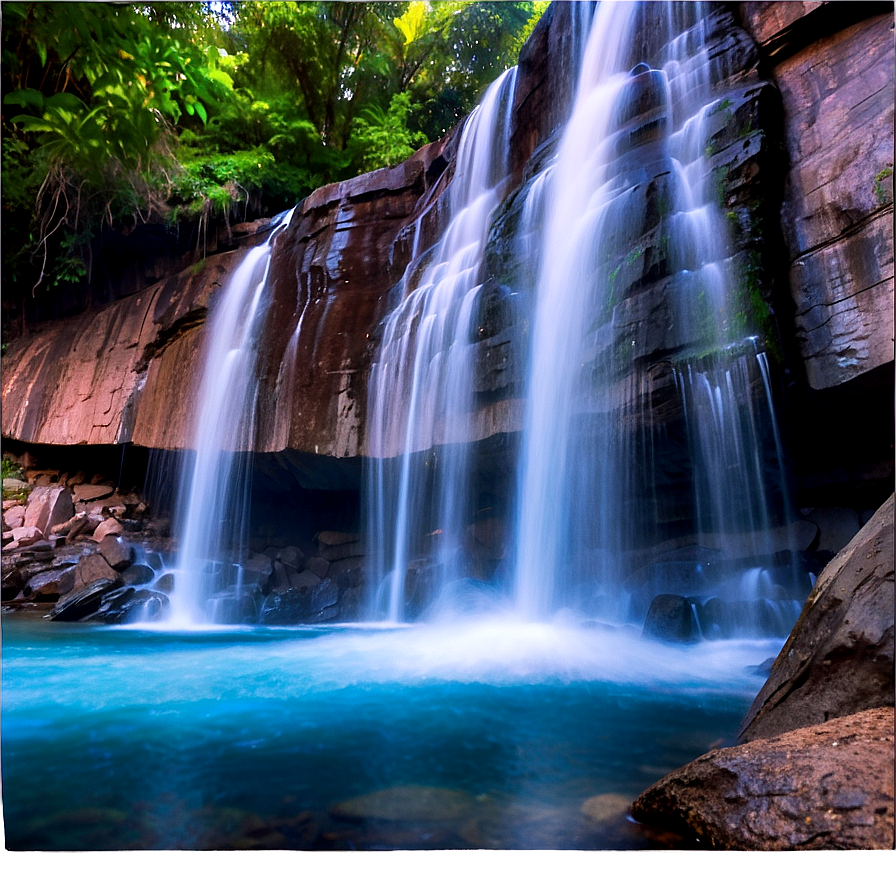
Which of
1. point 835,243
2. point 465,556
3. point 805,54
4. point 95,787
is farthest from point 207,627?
point 805,54

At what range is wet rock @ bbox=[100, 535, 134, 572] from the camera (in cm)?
1036

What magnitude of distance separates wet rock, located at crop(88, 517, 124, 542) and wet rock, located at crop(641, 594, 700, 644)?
983 cm

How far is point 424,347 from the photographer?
818 centimetres

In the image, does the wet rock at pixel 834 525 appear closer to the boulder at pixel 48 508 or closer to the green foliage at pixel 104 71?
the green foliage at pixel 104 71

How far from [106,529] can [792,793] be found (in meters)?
12.5

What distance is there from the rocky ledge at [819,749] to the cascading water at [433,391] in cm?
502

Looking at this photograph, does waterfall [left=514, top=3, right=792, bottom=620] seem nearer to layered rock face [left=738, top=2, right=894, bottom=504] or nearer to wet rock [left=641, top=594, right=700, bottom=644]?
layered rock face [left=738, top=2, right=894, bottom=504]

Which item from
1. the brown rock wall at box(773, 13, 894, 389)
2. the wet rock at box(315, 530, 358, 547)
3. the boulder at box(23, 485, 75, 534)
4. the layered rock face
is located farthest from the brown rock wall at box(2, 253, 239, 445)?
the brown rock wall at box(773, 13, 894, 389)

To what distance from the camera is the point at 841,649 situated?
2521 mm

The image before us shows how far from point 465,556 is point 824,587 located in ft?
20.7

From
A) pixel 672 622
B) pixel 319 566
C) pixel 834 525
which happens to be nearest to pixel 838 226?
pixel 834 525

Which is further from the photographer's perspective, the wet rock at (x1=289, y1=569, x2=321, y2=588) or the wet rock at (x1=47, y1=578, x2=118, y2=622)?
the wet rock at (x1=289, y1=569, x2=321, y2=588)

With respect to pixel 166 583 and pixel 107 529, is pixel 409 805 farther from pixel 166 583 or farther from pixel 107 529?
pixel 107 529

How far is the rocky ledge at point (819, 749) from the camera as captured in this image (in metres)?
1.68
